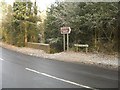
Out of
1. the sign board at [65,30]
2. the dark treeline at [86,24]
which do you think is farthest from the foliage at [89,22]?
the sign board at [65,30]

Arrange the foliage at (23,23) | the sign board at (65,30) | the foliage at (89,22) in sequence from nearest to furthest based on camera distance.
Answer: the foliage at (89,22)
the sign board at (65,30)
the foliage at (23,23)

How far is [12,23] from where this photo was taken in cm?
3544

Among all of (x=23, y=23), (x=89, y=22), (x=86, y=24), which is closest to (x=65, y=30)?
(x=86, y=24)

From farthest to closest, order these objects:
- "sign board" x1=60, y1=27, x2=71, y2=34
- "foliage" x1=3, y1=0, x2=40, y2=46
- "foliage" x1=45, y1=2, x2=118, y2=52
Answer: "foliage" x1=3, y1=0, x2=40, y2=46, "sign board" x1=60, y1=27, x2=71, y2=34, "foliage" x1=45, y1=2, x2=118, y2=52

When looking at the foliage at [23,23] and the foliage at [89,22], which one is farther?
the foliage at [23,23]

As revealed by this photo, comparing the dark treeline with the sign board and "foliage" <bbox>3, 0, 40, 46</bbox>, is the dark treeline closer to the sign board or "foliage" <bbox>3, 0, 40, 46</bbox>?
the sign board

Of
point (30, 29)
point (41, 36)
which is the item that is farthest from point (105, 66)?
point (30, 29)

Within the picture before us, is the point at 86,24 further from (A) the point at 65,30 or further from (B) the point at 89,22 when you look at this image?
(A) the point at 65,30

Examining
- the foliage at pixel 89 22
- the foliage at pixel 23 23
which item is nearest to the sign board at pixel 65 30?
the foliage at pixel 89 22

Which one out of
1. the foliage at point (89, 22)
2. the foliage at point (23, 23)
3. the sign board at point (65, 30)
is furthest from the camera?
the foliage at point (23, 23)

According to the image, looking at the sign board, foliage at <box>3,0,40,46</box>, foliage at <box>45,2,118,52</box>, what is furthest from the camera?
foliage at <box>3,0,40,46</box>

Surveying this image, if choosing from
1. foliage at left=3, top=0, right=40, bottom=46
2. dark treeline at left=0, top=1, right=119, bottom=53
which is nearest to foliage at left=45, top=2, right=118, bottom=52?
dark treeline at left=0, top=1, right=119, bottom=53

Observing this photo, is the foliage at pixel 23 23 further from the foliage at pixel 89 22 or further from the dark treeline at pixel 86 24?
A: the foliage at pixel 89 22

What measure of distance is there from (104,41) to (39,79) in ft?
36.0
